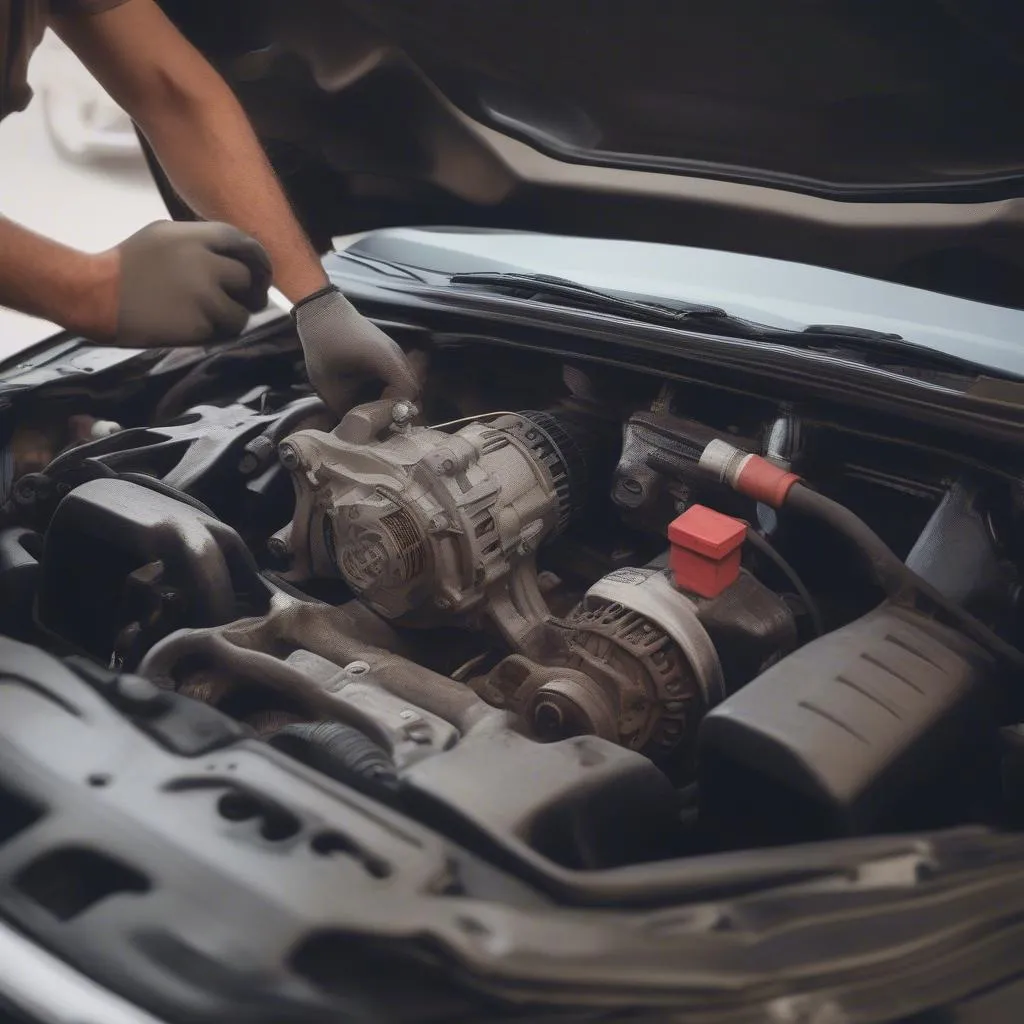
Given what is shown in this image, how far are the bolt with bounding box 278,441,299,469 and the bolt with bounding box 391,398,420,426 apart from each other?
126 mm

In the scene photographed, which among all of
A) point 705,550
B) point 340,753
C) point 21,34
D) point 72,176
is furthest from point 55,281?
point 72,176

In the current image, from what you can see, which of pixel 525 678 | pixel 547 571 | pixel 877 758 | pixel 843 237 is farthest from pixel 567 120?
pixel 877 758

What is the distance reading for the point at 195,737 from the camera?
0.79 m

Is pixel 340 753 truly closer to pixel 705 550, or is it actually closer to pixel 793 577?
pixel 705 550

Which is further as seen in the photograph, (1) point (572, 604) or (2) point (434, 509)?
(1) point (572, 604)

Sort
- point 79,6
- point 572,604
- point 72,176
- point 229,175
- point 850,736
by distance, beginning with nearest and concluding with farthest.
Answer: point 850,736 → point 79,6 → point 572,604 → point 229,175 → point 72,176

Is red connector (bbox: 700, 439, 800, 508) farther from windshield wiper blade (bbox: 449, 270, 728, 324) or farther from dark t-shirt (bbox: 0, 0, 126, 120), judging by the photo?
dark t-shirt (bbox: 0, 0, 126, 120)

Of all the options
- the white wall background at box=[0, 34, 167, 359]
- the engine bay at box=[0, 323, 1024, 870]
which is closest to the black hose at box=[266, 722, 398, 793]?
the engine bay at box=[0, 323, 1024, 870]

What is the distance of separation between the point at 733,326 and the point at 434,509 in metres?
0.43

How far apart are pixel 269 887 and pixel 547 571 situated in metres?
0.72

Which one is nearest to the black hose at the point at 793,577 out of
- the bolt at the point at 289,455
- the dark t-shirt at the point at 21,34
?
the bolt at the point at 289,455

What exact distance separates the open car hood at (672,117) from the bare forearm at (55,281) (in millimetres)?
465

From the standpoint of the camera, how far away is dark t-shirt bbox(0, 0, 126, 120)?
3.61 ft

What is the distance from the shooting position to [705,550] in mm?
1014
